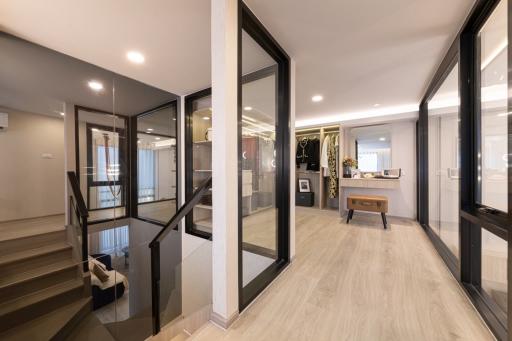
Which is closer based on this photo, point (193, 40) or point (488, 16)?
point (488, 16)

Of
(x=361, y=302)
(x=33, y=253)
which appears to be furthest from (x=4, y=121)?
(x=361, y=302)

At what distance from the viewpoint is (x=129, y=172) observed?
108 inches

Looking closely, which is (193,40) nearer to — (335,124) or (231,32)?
(231,32)

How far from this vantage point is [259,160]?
2.12 metres

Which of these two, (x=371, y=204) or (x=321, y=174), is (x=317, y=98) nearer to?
(x=321, y=174)

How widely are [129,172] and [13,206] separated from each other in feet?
3.63

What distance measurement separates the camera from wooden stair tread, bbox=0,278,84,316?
1668 mm

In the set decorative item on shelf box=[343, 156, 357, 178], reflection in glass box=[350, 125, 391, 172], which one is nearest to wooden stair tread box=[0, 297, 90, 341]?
decorative item on shelf box=[343, 156, 357, 178]

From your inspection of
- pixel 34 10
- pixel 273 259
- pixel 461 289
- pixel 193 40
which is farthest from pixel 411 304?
pixel 34 10

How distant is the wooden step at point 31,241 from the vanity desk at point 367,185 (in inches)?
193

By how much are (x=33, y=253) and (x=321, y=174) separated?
504 centimetres

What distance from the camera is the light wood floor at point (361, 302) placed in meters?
1.20

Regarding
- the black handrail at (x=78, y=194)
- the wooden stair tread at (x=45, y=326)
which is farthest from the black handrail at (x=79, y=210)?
the wooden stair tread at (x=45, y=326)

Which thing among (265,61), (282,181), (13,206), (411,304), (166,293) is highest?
(265,61)
